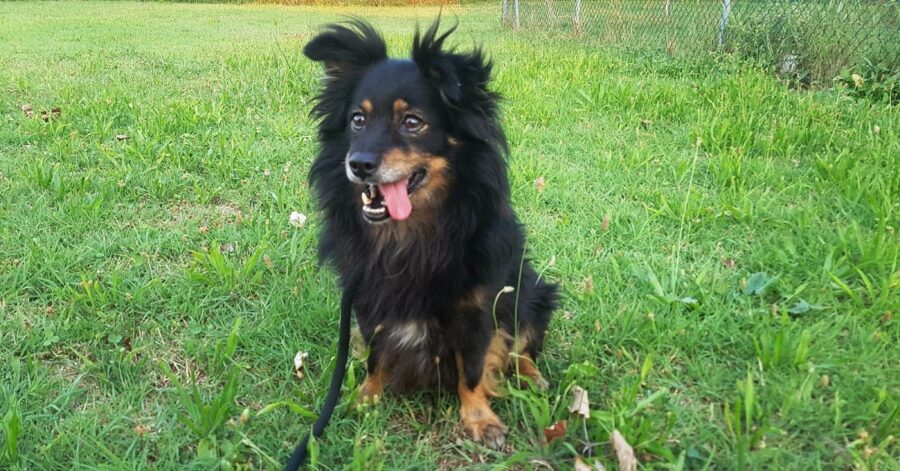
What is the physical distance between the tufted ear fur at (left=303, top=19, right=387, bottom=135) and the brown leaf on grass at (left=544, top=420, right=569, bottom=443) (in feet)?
4.06

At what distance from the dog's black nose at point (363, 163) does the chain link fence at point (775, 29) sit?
5.25 meters

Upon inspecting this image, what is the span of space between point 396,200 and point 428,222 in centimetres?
16

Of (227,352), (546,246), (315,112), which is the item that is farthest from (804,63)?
(227,352)

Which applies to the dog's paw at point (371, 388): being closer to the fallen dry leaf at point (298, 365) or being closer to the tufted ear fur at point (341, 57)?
the fallen dry leaf at point (298, 365)

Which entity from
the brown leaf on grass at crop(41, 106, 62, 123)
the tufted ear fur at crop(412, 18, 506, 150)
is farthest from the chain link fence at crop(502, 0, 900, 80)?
the brown leaf on grass at crop(41, 106, 62, 123)

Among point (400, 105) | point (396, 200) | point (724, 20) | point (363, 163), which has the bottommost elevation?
point (396, 200)

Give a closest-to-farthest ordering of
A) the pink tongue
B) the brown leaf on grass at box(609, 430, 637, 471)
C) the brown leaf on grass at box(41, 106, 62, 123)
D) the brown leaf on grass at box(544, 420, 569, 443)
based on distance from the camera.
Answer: the brown leaf on grass at box(609, 430, 637, 471)
the brown leaf on grass at box(544, 420, 569, 443)
the pink tongue
the brown leaf on grass at box(41, 106, 62, 123)

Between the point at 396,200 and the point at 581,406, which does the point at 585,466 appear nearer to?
→ the point at 581,406

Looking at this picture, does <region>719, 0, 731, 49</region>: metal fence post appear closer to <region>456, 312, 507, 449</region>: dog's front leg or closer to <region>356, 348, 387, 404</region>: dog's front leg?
<region>456, 312, 507, 449</region>: dog's front leg

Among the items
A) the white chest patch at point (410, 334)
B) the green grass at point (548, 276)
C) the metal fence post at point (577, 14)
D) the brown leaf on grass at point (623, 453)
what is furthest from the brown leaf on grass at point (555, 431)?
the metal fence post at point (577, 14)

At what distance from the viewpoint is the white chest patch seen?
1934 millimetres

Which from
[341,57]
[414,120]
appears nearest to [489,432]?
[414,120]

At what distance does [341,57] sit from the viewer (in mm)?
2135

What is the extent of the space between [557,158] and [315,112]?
2.42m
